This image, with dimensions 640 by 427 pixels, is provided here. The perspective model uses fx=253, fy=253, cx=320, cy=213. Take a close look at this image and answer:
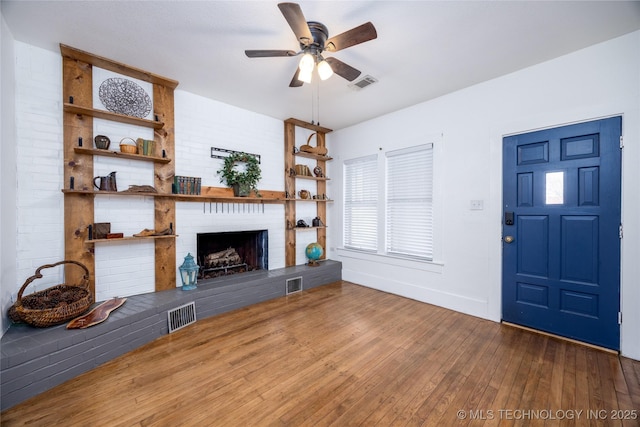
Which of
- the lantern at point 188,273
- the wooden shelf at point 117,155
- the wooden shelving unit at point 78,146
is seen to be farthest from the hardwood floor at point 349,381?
the wooden shelf at point 117,155

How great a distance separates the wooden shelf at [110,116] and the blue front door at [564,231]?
4.14 m

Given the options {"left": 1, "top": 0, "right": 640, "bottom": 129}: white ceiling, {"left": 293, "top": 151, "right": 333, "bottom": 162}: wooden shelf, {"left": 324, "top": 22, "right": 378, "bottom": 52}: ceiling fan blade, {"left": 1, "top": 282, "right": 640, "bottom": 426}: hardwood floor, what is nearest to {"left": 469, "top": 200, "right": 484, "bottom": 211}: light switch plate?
{"left": 1, "top": 282, "right": 640, "bottom": 426}: hardwood floor

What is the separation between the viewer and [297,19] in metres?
1.66

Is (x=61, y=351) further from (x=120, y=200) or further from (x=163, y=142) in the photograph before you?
(x=163, y=142)

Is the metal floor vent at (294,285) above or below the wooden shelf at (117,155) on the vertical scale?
below

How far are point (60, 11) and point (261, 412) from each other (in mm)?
3351

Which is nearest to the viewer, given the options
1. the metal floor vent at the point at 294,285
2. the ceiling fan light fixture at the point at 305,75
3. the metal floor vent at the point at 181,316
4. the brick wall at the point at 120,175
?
the ceiling fan light fixture at the point at 305,75

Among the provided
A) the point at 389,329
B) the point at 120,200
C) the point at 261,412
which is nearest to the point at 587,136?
the point at 389,329

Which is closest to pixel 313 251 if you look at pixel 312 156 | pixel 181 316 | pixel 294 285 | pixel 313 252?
pixel 313 252

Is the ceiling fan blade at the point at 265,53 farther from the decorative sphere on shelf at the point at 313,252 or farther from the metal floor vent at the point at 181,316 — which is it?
the decorative sphere on shelf at the point at 313,252

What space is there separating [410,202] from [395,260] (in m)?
0.94

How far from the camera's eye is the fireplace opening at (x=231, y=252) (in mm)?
3615

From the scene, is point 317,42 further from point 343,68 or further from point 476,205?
point 476,205

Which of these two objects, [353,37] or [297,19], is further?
[353,37]
